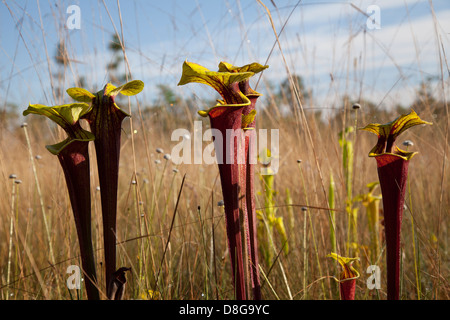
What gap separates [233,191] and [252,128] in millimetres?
172

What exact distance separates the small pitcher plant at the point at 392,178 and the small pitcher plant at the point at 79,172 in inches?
29.4

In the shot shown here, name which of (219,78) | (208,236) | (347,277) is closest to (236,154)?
(219,78)

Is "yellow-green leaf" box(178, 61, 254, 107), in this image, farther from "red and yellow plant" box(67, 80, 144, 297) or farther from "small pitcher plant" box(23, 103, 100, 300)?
"small pitcher plant" box(23, 103, 100, 300)

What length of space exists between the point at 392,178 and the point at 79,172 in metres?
0.82

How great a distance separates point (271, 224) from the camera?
1.74m

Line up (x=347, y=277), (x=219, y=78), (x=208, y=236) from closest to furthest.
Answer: (x=219, y=78) < (x=347, y=277) < (x=208, y=236)

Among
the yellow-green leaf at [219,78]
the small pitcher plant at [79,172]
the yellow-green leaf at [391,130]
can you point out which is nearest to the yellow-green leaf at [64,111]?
the small pitcher plant at [79,172]

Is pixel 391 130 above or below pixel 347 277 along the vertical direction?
above

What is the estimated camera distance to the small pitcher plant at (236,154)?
789 millimetres

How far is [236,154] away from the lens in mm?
854

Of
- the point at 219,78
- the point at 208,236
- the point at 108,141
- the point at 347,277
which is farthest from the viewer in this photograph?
the point at 208,236

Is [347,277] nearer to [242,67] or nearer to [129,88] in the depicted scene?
[242,67]

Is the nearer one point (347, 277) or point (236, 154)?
point (236, 154)

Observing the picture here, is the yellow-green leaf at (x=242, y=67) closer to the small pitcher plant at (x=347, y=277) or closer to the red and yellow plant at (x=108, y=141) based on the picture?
the red and yellow plant at (x=108, y=141)
